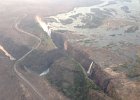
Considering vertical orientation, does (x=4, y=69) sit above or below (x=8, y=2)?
above

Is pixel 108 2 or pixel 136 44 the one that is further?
pixel 108 2

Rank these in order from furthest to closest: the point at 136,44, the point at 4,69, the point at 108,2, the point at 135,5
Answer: the point at 108,2
the point at 135,5
the point at 136,44
the point at 4,69

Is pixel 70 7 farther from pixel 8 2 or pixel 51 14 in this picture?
pixel 8 2

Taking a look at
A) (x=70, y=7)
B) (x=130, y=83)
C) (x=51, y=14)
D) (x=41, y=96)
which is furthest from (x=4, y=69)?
(x=70, y=7)

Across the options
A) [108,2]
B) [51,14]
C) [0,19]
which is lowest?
[108,2]

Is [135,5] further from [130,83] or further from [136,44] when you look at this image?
[130,83]

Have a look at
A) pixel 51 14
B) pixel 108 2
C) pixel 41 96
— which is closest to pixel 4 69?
pixel 41 96

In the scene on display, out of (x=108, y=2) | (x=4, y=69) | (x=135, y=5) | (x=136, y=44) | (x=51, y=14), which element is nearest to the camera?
(x=4, y=69)
